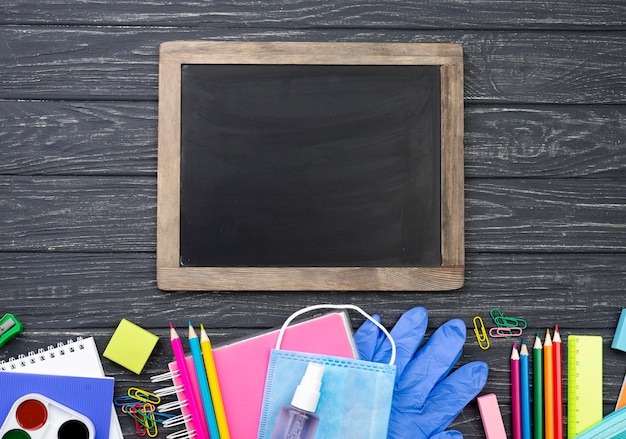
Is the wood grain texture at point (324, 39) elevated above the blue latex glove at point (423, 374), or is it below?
above

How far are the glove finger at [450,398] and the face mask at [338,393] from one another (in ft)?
0.13

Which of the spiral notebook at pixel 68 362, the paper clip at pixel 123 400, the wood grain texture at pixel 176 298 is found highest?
the wood grain texture at pixel 176 298

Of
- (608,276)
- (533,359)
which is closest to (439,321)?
(533,359)

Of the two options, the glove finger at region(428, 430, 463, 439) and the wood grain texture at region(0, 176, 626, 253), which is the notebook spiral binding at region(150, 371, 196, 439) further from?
the glove finger at region(428, 430, 463, 439)

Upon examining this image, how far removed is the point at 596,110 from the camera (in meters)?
0.89

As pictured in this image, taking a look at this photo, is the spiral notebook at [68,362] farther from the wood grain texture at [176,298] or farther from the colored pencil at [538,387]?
the colored pencil at [538,387]

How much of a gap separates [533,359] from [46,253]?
0.74 metres

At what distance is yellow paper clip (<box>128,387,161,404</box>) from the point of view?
0.85 meters

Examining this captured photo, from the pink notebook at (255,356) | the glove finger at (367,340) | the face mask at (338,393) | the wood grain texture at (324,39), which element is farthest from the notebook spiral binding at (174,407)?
the wood grain texture at (324,39)

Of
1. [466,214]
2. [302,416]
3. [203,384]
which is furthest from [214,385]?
[466,214]

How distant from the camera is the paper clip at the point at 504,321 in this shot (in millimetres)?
874

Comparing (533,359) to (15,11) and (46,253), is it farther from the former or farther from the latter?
(15,11)

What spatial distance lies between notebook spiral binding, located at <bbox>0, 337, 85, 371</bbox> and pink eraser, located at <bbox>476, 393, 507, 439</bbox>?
59 cm

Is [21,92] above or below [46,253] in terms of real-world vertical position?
above
